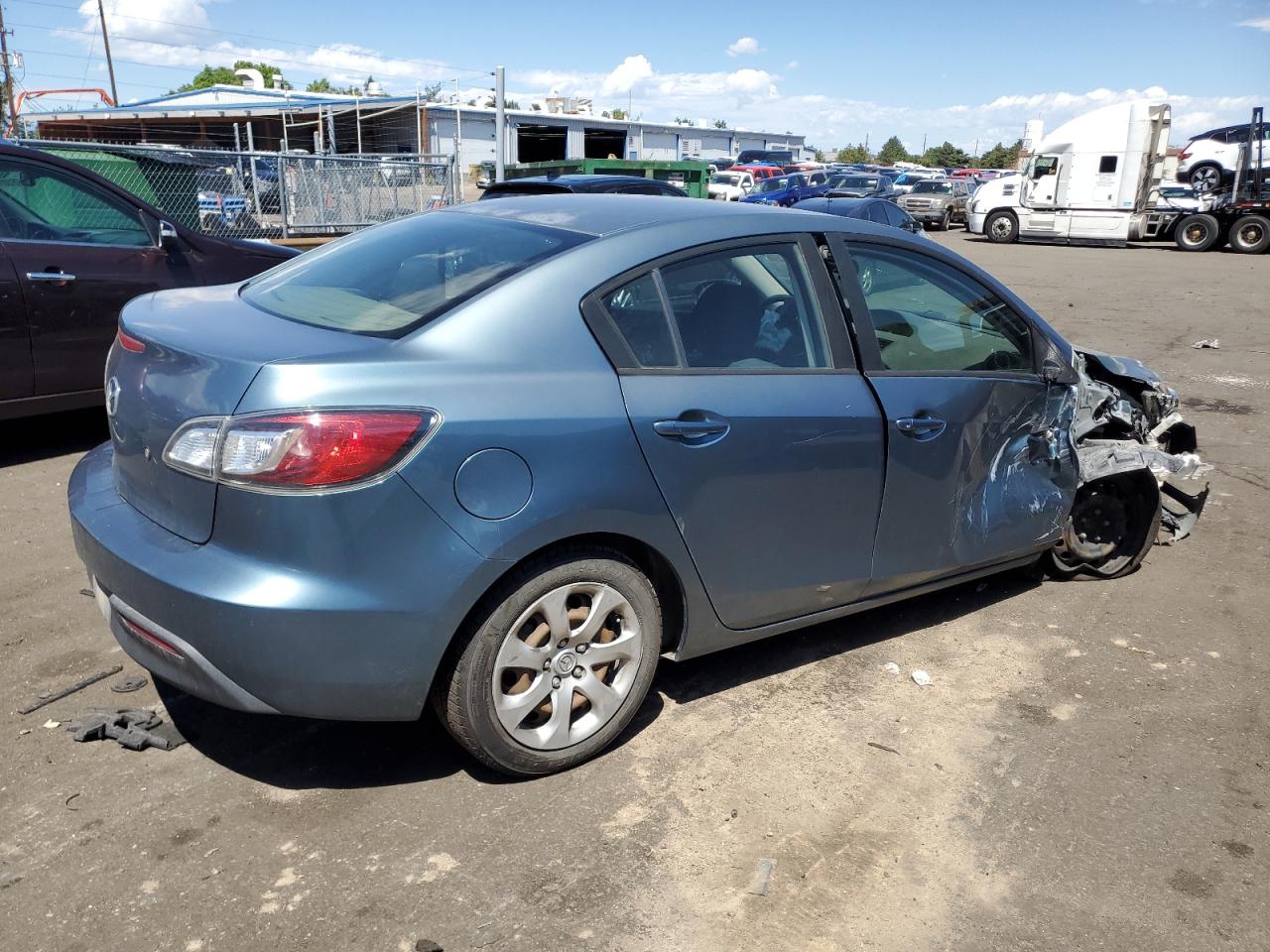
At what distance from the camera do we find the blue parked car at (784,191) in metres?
26.6

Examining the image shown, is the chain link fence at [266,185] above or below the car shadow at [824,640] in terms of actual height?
above

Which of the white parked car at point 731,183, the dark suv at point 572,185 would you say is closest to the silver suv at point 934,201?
the white parked car at point 731,183

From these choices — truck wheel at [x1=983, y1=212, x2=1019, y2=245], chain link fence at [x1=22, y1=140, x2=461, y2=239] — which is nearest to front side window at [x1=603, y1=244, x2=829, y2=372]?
chain link fence at [x1=22, y1=140, x2=461, y2=239]

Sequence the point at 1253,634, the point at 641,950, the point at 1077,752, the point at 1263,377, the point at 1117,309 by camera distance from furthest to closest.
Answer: the point at 1117,309, the point at 1263,377, the point at 1253,634, the point at 1077,752, the point at 641,950

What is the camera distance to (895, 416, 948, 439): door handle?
11.7ft

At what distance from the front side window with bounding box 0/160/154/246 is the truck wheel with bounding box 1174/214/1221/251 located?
27.2 m

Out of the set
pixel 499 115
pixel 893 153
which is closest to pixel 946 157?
pixel 893 153

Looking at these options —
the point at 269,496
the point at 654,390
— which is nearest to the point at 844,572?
the point at 654,390

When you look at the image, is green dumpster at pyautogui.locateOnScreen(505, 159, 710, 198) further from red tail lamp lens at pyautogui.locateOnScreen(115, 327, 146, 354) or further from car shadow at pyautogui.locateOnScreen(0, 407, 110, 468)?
red tail lamp lens at pyautogui.locateOnScreen(115, 327, 146, 354)

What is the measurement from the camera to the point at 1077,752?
3381 mm

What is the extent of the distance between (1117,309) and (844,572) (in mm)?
13074

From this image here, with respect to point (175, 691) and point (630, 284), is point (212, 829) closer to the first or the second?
point (175, 691)

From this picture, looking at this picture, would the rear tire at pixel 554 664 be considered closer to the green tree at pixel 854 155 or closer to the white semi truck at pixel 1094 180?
the white semi truck at pixel 1094 180

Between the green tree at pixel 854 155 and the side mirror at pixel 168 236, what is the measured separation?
103 meters
